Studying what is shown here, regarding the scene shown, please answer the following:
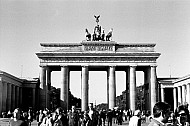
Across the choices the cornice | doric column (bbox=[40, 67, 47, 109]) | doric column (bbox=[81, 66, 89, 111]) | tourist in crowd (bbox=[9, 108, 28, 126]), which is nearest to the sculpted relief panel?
the cornice

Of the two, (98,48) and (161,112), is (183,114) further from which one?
(98,48)

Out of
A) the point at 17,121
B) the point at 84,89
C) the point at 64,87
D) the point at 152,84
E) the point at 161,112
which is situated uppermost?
the point at 152,84

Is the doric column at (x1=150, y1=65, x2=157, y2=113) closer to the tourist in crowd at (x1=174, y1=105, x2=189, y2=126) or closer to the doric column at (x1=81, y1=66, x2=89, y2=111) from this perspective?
the doric column at (x1=81, y1=66, x2=89, y2=111)

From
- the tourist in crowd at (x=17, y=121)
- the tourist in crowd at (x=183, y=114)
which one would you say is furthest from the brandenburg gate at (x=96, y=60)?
the tourist in crowd at (x=17, y=121)

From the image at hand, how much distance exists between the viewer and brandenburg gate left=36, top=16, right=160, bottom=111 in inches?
3004


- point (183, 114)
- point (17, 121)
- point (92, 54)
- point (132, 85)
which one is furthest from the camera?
point (132, 85)

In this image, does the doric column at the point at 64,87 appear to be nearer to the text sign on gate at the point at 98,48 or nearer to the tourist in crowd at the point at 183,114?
the text sign on gate at the point at 98,48

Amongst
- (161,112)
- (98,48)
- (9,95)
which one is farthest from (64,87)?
(161,112)

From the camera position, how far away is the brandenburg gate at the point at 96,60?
7631 cm

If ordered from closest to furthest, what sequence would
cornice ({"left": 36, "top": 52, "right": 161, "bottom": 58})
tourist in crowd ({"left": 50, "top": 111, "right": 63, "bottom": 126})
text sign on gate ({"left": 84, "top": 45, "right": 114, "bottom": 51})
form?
tourist in crowd ({"left": 50, "top": 111, "right": 63, "bottom": 126})
cornice ({"left": 36, "top": 52, "right": 161, "bottom": 58})
text sign on gate ({"left": 84, "top": 45, "right": 114, "bottom": 51})

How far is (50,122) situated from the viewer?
49.2 feet

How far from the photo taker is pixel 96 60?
Result: 76625 mm

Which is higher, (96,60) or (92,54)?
(92,54)

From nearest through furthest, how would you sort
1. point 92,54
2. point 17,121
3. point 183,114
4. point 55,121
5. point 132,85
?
point 17,121 → point 183,114 → point 55,121 → point 92,54 → point 132,85
